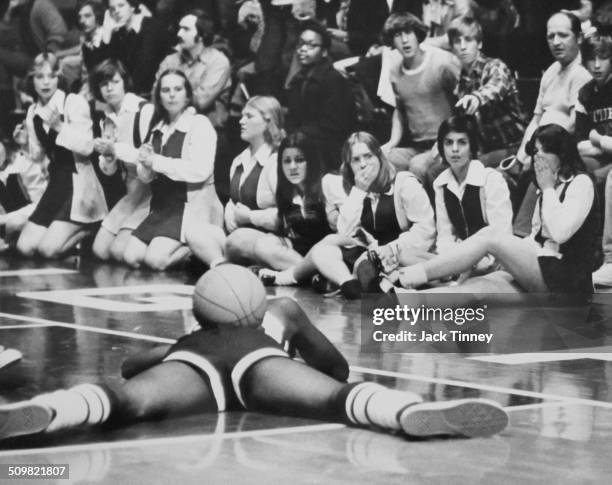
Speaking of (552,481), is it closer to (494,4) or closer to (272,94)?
(494,4)

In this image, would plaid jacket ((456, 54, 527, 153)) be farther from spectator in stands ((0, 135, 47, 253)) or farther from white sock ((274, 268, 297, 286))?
spectator in stands ((0, 135, 47, 253))

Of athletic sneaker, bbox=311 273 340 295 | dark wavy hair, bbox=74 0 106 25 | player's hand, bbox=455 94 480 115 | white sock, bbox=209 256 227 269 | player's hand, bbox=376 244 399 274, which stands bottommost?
athletic sneaker, bbox=311 273 340 295

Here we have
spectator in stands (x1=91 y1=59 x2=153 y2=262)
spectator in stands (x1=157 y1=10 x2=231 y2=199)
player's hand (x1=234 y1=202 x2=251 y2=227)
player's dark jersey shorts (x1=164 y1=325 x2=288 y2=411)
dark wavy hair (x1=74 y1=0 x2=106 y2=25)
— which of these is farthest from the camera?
dark wavy hair (x1=74 y1=0 x2=106 y2=25)

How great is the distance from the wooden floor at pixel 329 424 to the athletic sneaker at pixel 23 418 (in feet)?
0.20

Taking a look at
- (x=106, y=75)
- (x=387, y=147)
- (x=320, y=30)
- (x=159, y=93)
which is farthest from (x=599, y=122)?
(x=106, y=75)

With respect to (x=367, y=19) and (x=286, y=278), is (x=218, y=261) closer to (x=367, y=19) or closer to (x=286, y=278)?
(x=286, y=278)

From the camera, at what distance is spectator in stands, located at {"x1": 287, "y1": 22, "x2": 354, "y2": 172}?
35.7ft

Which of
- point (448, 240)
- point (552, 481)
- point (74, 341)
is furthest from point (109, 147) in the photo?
point (552, 481)

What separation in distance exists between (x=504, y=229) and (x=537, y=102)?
38.3 inches

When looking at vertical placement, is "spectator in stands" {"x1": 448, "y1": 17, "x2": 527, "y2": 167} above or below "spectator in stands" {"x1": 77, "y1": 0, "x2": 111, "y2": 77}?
below

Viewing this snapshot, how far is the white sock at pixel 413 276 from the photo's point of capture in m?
10.1

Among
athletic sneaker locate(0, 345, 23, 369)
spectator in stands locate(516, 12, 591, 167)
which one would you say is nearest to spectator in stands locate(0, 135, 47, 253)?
spectator in stands locate(516, 12, 591, 167)

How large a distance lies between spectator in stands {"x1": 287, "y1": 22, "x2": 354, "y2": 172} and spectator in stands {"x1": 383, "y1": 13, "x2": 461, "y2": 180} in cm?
46

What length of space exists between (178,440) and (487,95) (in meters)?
5.77
